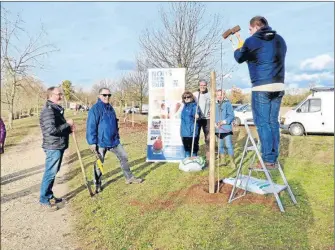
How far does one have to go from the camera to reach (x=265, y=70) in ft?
13.3

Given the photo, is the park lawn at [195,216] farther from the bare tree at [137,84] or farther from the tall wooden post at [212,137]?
the bare tree at [137,84]

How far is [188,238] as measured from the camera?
4.20 m

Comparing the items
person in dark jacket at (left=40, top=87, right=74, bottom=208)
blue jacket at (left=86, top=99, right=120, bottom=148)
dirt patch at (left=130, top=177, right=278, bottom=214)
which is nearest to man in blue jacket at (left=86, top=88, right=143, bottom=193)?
blue jacket at (left=86, top=99, right=120, bottom=148)

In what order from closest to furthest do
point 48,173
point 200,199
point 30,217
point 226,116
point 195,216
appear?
point 195,216 → point 30,217 → point 200,199 → point 48,173 → point 226,116

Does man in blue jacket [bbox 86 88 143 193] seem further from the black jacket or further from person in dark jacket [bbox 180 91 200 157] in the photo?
person in dark jacket [bbox 180 91 200 157]

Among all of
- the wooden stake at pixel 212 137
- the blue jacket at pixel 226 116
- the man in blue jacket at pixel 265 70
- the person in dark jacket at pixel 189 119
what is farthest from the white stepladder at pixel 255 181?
the person in dark jacket at pixel 189 119

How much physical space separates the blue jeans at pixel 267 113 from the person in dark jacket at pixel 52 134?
3.42 m

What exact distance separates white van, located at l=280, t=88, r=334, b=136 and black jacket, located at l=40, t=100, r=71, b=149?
575 inches

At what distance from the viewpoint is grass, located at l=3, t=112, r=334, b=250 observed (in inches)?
162

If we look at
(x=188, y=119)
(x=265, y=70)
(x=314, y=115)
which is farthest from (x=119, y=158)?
(x=314, y=115)

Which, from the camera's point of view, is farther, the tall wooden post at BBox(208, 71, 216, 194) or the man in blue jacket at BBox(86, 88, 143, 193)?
the man in blue jacket at BBox(86, 88, 143, 193)

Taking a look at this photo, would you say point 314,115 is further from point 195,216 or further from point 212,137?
point 195,216

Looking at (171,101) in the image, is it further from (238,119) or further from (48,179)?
(238,119)

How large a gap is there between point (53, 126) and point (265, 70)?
144 inches
